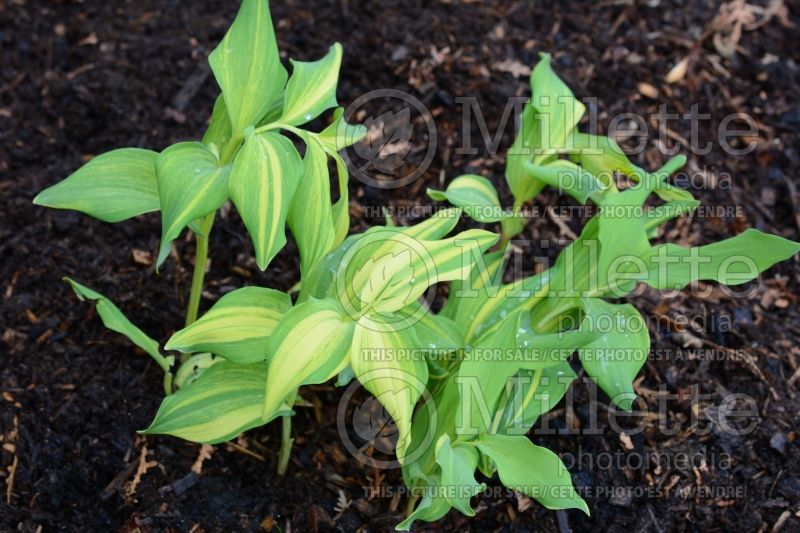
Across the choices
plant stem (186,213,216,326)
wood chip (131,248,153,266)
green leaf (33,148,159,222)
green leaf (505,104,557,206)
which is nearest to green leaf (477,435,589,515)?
green leaf (505,104,557,206)

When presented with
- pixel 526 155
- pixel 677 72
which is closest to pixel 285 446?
pixel 526 155

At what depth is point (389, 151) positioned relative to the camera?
2.80 m

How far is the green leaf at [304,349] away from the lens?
57.2 inches

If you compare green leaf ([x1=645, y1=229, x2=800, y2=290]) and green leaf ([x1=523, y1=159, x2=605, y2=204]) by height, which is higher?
green leaf ([x1=523, y1=159, x2=605, y2=204])

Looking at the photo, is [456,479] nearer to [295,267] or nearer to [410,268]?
[410,268]

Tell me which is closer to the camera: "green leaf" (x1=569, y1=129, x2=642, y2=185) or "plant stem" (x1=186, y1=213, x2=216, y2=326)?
"plant stem" (x1=186, y1=213, x2=216, y2=326)

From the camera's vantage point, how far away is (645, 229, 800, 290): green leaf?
178 cm

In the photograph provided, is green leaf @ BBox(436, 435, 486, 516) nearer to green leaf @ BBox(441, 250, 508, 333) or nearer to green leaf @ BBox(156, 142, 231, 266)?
green leaf @ BBox(441, 250, 508, 333)

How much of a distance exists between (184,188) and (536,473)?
2.87 feet

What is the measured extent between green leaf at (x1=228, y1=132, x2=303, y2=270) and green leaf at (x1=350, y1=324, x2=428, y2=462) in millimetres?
233

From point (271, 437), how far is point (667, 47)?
206cm

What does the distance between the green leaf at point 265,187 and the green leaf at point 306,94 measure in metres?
0.13

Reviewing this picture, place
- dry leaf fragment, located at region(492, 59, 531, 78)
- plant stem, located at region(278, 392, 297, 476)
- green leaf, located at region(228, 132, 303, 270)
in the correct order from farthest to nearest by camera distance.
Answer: dry leaf fragment, located at region(492, 59, 531, 78) < plant stem, located at region(278, 392, 297, 476) < green leaf, located at region(228, 132, 303, 270)

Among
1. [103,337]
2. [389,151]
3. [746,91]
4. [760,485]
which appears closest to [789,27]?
[746,91]
